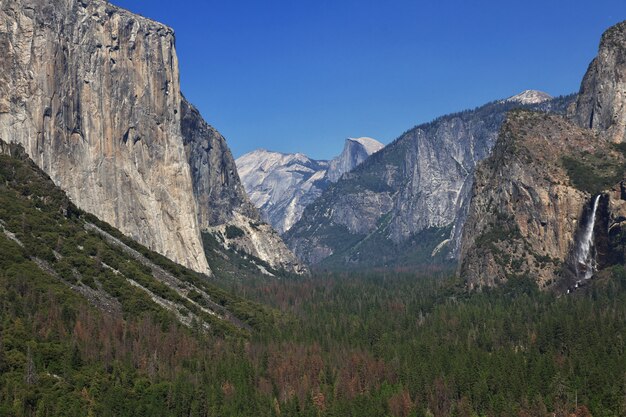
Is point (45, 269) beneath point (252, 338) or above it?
above

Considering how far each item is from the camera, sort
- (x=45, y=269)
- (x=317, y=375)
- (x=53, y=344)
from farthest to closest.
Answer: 1. (x=45, y=269)
2. (x=317, y=375)
3. (x=53, y=344)

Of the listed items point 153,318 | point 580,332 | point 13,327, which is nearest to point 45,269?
point 153,318

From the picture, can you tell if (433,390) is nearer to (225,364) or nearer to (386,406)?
(386,406)

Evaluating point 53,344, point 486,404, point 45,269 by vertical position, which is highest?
point 45,269

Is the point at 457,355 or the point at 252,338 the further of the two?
the point at 252,338

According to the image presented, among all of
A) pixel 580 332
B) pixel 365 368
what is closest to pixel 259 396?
pixel 365 368

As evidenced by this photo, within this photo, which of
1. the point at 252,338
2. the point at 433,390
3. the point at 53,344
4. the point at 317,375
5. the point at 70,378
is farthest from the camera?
the point at 252,338

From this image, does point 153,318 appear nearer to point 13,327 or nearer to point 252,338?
point 252,338

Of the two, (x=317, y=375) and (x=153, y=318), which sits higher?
(x=153, y=318)

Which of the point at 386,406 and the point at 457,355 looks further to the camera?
the point at 457,355
